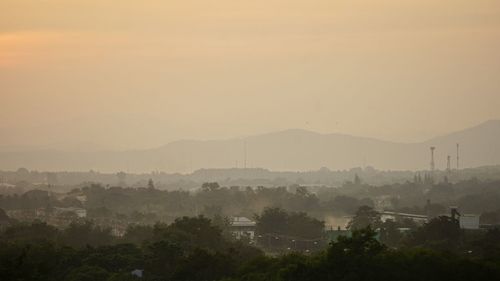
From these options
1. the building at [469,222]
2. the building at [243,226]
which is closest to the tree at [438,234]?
the building at [469,222]

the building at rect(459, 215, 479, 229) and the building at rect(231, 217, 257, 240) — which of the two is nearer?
the building at rect(459, 215, 479, 229)

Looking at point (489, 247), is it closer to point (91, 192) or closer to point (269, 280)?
point (269, 280)

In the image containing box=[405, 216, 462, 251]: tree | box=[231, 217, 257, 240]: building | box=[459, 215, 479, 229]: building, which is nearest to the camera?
box=[405, 216, 462, 251]: tree

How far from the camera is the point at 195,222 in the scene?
43938 millimetres

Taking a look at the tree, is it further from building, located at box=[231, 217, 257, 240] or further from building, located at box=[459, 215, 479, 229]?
building, located at box=[231, 217, 257, 240]

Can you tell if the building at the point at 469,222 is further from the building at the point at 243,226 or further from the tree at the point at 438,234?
the building at the point at 243,226

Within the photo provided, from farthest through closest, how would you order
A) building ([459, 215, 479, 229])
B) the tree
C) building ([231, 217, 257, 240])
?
building ([231, 217, 257, 240]) → building ([459, 215, 479, 229]) → the tree

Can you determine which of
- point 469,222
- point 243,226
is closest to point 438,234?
point 469,222

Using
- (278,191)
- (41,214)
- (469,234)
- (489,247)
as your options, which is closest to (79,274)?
(489,247)

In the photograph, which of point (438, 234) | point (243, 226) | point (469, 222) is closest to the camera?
point (438, 234)

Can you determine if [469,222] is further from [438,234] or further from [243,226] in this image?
[438,234]

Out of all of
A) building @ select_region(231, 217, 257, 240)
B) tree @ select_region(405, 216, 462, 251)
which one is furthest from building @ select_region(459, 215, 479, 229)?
building @ select_region(231, 217, 257, 240)

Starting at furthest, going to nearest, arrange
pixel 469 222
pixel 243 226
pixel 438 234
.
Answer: pixel 243 226 → pixel 469 222 → pixel 438 234

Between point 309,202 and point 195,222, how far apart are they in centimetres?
4376
